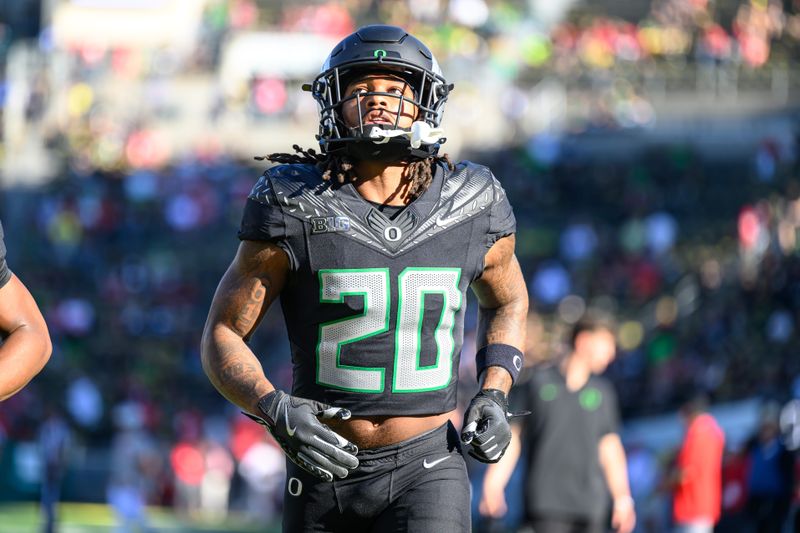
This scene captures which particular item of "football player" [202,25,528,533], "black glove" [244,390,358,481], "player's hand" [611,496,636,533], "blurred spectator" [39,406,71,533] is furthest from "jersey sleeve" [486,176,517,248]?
"blurred spectator" [39,406,71,533]

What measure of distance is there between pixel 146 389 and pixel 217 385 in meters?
14.9

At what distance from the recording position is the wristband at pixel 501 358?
4.44 metres

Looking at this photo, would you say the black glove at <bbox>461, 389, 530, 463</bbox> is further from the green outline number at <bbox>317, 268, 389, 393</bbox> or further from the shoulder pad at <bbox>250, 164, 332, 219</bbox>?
the shoulder pad at <bbox>250, 164, 332, 219</bbox>

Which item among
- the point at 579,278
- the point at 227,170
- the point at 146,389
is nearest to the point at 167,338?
the point at 146,389

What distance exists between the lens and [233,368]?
13.6 ft

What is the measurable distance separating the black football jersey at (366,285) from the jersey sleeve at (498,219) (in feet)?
0.25

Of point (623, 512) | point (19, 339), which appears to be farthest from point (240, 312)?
point (623, 512)

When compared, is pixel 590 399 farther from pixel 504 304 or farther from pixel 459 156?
pixel 459 156

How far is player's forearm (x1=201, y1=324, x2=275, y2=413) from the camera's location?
13.3 ft

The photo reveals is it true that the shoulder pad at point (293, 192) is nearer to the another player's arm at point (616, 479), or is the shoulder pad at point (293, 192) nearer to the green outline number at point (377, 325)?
the green outline number at point (377, 325)

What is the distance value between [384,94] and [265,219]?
1.69 feet

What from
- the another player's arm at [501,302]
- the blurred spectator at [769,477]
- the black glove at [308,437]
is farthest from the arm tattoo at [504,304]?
the blurred spectator at [769,477]

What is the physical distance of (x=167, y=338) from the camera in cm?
2016

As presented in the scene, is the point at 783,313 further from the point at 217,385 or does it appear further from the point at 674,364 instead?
the point at 217,385
